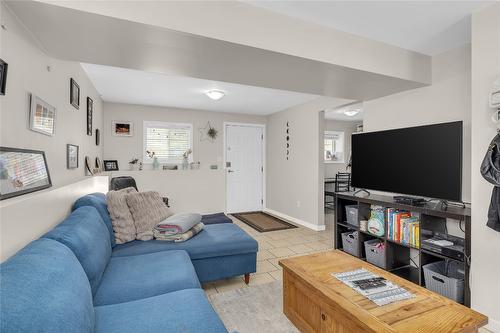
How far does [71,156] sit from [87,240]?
1.29 meters

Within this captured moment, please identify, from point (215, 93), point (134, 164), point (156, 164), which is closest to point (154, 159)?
point (156, 164)

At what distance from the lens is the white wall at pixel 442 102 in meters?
2.43

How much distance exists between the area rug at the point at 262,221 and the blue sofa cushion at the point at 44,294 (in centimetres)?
352

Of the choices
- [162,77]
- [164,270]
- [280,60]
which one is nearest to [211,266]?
[164,270]

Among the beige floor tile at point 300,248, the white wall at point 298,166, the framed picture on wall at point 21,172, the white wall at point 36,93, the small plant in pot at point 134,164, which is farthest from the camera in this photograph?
the small plant in pot at point 134,164

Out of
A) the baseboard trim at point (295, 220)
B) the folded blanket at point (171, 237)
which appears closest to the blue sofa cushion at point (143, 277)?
the folded blanket at point (171, 237)

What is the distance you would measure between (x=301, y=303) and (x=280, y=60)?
1.84 m

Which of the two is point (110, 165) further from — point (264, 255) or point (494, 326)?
point (494, 326)

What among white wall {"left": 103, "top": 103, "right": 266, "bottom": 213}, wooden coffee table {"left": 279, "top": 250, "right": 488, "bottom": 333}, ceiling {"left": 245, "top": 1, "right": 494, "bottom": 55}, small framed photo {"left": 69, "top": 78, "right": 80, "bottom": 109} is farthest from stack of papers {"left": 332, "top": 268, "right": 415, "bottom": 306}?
white wall {"left": 103, "top": 103, "right": 266, "bottom": 213}

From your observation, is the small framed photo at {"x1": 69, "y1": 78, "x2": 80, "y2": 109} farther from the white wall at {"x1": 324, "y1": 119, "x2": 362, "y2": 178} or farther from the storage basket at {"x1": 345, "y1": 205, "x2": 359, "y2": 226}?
the white wall at {"x1": 324, "y1": 119, "x2": 362, "y2": 178}

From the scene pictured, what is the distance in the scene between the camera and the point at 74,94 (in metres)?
2.59

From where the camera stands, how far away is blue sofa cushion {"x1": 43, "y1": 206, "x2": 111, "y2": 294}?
1.44 meters

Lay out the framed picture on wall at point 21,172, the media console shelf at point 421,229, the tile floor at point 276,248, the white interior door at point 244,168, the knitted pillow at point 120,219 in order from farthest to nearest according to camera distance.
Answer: the white interior door at point 244,168 < the tile floor at point 276,248 < the knitted pillow at point 120,219 < the media console shelf at point 421,229 < the framed picture on wall at point 21,172

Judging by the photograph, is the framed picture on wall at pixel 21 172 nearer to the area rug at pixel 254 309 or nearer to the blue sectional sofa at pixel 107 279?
the blue sectional sofa at pixel 107 279
